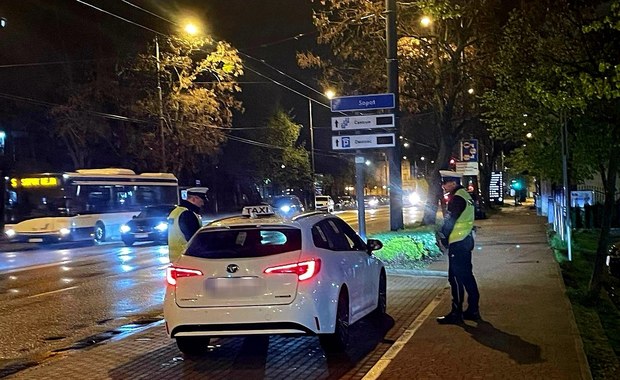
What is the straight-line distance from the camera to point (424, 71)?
25.9 m

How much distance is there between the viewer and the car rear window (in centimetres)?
798

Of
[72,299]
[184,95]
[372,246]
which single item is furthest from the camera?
[184,95]

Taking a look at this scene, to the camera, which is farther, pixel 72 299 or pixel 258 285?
pixel 72 299

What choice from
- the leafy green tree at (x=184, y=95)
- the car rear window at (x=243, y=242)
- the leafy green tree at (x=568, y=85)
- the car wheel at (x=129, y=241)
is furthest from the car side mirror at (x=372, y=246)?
the leafy green tree at (x=184, y=95)

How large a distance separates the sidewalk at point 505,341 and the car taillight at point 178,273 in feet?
7.09

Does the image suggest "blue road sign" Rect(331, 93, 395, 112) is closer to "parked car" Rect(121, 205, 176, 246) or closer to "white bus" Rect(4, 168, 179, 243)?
"parked car" Rect(121, 205, 176, 246)

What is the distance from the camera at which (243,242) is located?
8.25 meters

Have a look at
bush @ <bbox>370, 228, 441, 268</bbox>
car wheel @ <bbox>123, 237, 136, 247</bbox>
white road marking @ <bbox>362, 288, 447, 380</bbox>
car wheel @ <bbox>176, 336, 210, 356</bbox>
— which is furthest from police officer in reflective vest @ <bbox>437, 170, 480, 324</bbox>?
car wheel @ <bbox>123, 237, 136, 247</bbox>

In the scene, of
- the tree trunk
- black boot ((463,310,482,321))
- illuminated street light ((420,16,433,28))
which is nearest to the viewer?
black boot ((463,310,482,321))

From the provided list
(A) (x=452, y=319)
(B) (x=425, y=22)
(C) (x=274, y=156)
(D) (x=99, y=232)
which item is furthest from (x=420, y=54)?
(C) (x=274, y=156)

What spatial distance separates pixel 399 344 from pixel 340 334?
0.72 metres

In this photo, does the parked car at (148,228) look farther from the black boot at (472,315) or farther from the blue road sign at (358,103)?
the black boot at (472,315)

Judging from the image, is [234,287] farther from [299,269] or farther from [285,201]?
[285,201]

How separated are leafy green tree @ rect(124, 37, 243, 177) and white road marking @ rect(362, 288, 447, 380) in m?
30.2
